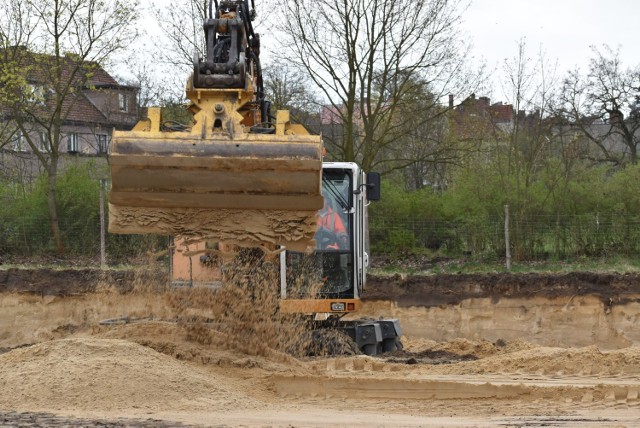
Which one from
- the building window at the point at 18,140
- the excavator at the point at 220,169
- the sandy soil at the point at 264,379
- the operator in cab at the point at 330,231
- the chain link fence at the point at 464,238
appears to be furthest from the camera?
the building window at the point at 18,140

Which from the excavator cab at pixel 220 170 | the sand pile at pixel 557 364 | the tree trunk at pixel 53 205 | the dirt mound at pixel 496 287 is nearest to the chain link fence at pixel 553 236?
the dirt mound at pixel 496 287

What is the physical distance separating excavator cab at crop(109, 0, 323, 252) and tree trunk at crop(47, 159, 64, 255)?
13086 mm

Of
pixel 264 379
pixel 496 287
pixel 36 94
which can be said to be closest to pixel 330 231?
pixel 264 379

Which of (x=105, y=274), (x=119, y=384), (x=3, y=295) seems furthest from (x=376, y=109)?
(x=119, y=384)

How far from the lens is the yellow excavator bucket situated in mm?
8609

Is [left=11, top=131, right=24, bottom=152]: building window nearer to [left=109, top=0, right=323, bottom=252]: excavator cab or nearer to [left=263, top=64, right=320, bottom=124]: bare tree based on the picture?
[left=263, top=64, right=320, bottom=124]: bare tree

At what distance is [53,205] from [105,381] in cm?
1423

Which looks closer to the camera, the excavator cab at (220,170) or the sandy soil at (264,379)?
the sandy soil at (264,379)

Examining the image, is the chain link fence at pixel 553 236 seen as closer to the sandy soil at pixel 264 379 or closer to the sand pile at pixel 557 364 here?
the sandy soil at pixel 264 379

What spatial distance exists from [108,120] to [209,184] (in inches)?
1064

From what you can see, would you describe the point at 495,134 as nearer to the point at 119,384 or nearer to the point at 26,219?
the point at 26,219

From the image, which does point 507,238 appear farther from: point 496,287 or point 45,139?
point 45,139

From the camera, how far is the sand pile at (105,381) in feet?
→ 27.4

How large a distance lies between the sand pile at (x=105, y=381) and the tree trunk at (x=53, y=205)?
1234cm
